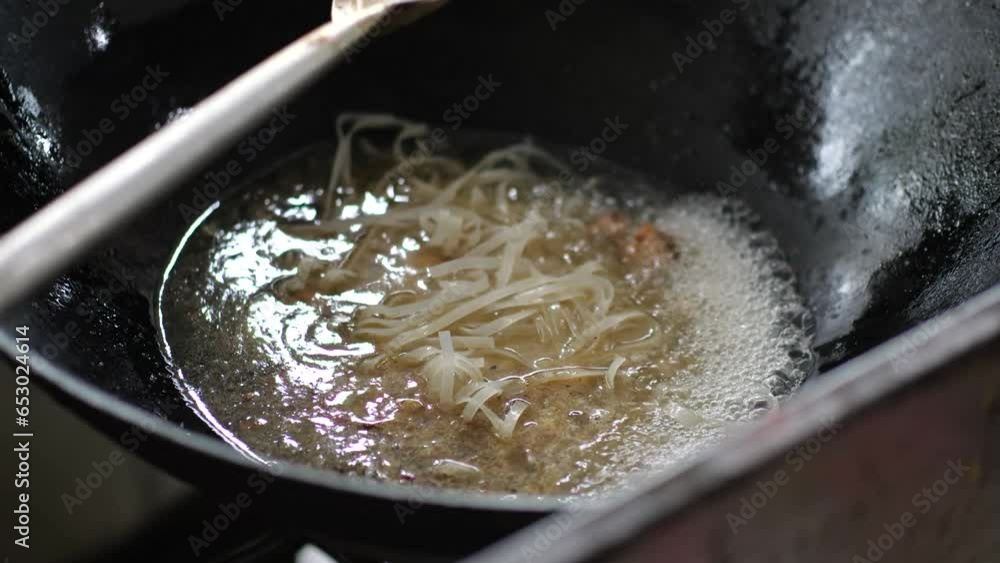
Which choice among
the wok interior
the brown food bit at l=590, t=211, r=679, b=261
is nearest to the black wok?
the wok interior

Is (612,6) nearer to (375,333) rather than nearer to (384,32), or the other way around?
(384,32)

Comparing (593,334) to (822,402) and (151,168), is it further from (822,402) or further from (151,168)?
(822,402)

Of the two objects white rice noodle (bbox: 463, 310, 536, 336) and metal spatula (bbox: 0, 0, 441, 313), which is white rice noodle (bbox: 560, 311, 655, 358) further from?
metal spatula (bbox: 0, 0, 441, 313)

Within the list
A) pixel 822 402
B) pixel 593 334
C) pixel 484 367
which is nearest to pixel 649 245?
pixel 593 334

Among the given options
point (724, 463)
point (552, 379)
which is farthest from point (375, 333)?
point (724, 463)

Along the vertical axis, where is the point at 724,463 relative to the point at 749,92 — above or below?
below

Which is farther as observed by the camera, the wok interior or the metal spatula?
the wok interior
